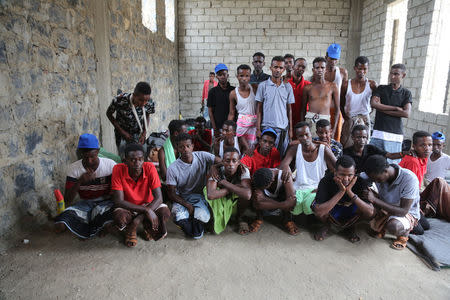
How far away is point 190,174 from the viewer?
2.86m

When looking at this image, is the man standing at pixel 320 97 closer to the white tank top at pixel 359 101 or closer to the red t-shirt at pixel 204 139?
the white tank top at pixel 359 101

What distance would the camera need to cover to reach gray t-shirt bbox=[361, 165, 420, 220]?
95.4 inches

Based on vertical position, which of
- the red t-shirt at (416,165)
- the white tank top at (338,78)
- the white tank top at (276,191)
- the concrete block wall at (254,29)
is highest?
the concrete block wall at (254,29)

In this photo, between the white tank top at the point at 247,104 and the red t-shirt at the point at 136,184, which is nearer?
the red t-shirt at the point at 136,184

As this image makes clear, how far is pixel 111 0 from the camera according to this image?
418cm

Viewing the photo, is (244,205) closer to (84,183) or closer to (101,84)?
(84,183)

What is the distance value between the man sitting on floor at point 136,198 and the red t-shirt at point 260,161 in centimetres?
96

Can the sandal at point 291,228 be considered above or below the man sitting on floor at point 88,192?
below

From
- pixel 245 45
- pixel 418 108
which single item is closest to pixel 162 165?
pixel 418 108

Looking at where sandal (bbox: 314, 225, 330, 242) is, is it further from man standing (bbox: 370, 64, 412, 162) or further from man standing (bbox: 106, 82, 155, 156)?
man standing (bbox: 106, 82, 155, 156)

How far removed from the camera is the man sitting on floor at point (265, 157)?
3035mm

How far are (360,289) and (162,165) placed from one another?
6.98 ft

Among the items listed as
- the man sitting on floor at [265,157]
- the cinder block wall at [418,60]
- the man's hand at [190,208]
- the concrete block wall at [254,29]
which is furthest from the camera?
the concrete block wall at [254,29]

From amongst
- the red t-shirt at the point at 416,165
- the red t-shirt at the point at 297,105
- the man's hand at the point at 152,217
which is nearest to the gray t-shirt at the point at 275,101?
the red t-shirt at the point at 297,105
